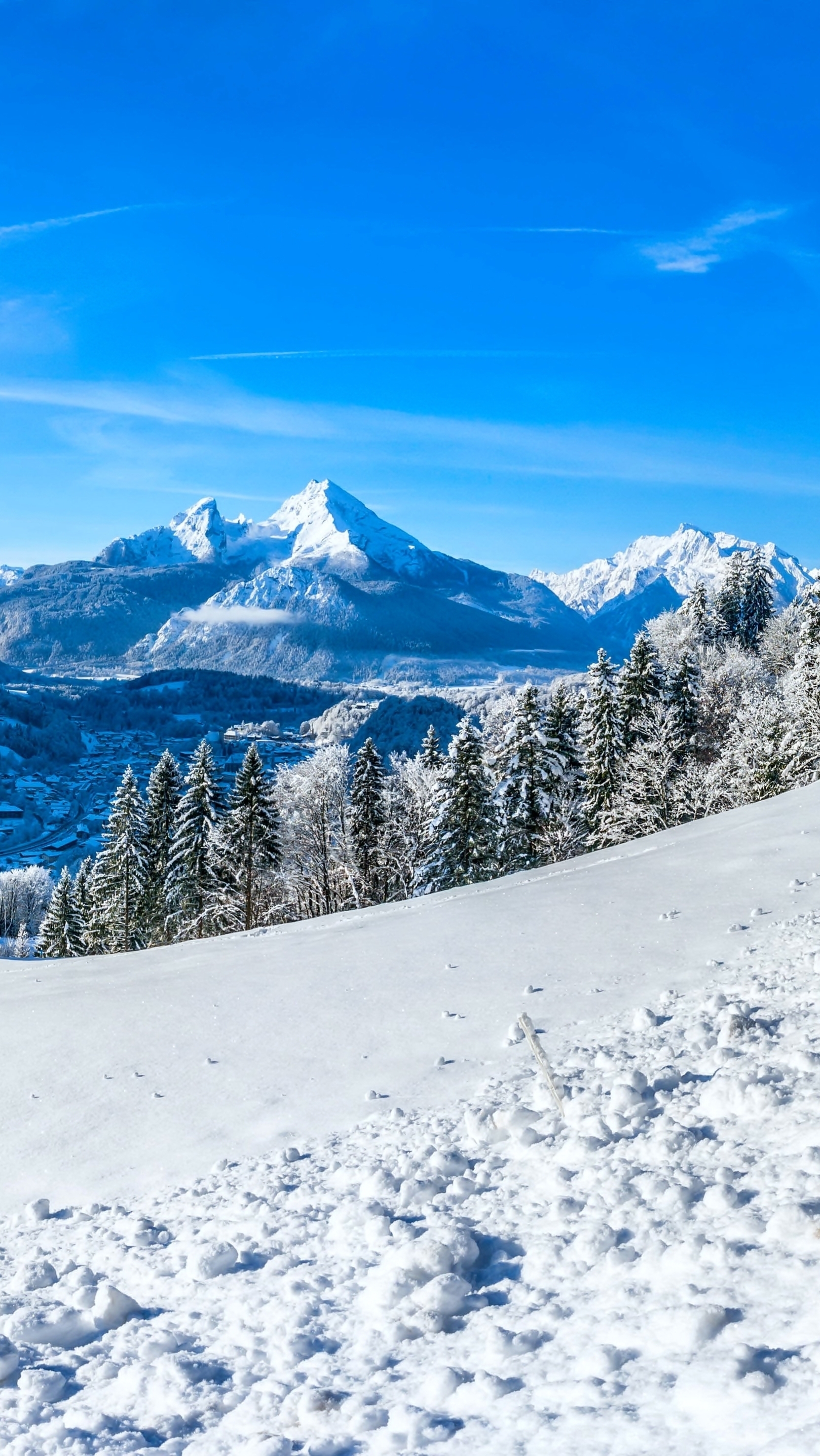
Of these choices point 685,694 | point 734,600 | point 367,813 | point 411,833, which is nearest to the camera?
point 367,813

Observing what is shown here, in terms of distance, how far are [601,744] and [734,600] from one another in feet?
127

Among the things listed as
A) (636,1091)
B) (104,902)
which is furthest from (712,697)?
(636,1091)

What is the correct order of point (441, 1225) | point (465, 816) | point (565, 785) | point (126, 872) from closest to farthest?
point (441, 1225) → point (465, 816) → point (565, 785) → point (126, 872)

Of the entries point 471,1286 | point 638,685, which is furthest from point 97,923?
point 471,1286

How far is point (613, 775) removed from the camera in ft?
124

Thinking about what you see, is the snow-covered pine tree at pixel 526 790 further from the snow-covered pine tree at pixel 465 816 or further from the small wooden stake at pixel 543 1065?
the small wooden stake at pixel 543 1065

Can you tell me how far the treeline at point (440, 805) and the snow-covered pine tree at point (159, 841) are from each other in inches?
3.8

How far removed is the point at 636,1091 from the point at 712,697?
161 ft

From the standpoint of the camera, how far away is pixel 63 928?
45.9 meters

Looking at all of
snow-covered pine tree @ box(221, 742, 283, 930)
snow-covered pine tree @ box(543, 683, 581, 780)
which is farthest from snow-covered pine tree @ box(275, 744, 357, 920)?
snow-covered pine tree @ box(543, 683, 581, 780)

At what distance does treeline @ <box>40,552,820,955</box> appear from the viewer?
35094mm

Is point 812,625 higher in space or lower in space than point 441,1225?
higher

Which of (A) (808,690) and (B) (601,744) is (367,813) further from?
(A) (808,690)

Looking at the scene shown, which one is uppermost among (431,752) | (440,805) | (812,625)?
(812,625)
